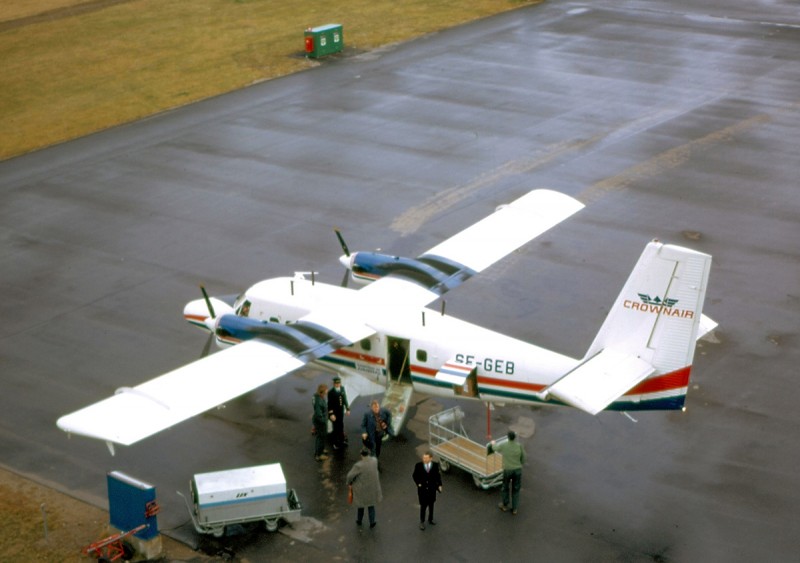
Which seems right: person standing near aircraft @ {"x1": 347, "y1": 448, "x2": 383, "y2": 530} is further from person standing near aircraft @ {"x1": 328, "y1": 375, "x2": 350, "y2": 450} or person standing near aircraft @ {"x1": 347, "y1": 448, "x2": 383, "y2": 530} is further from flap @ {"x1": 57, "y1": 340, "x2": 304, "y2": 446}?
person standing near aircraft @ {"x1": 328, "y1": 375, "x2": 350, "y2": 450}

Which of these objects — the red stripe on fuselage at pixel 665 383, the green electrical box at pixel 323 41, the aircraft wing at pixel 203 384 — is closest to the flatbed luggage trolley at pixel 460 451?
the aircraft wing at pixel 203 384

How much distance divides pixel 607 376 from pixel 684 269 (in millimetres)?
2633

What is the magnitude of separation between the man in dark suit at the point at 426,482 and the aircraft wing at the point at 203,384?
11.6ft

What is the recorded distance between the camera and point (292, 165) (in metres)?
44.2

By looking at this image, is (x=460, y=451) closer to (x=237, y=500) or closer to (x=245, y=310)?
(x=237, y=500)

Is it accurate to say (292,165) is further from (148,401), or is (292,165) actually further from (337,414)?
(148,401)

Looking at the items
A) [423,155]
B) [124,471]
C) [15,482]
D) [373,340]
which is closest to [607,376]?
[373,340]

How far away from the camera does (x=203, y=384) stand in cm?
2208

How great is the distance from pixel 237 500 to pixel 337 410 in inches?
149

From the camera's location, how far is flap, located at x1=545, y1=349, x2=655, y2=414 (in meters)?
21.0

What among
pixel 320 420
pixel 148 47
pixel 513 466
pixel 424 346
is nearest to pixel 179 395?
pixel 320 420

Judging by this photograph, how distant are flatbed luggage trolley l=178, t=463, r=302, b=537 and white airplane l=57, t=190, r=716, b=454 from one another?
188 cm

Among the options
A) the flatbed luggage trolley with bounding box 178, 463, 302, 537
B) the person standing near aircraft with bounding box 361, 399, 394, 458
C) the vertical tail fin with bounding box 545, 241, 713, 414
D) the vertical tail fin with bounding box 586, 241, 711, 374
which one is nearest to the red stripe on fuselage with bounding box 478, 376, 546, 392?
the vertical tail fin with bounding box 545, 241, 713, 414

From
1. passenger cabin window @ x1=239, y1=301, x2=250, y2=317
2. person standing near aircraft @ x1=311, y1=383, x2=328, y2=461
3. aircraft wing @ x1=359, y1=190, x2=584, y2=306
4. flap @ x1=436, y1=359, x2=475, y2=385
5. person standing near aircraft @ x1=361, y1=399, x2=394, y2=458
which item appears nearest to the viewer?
flap @ x1=436, y1=359, x2=475, y2=385
